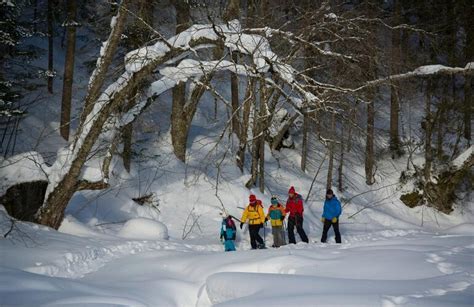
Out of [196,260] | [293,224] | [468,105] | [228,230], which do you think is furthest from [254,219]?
→ [468,105]

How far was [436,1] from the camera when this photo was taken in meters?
21.2

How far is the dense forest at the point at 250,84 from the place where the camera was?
8.20 m

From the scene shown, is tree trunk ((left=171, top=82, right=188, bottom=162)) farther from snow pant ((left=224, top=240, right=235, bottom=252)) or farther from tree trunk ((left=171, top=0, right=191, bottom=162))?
snow pant ((left=224, top=240, right=235, bottom=252))

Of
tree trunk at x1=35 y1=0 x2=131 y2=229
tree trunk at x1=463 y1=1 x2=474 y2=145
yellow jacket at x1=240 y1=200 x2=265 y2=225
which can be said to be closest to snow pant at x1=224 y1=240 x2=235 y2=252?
yellow jacket at x1=240 y1=200 x2=265 y2=225

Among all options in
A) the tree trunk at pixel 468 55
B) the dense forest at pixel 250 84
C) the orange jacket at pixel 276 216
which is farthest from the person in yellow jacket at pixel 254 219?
the tree trunk at pixel 468 55

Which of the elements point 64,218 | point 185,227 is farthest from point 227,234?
point 64,218

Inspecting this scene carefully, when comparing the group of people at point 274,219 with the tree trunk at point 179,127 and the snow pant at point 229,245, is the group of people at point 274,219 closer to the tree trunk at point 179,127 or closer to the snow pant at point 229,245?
the snow pant at point 229,245

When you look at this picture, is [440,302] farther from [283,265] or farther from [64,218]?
[64,218]

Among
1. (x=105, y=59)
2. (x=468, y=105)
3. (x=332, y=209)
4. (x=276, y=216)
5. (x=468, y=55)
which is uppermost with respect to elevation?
(x=468, y=55)

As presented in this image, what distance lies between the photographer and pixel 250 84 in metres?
7.05

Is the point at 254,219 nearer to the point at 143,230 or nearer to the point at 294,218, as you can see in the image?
the point at 294,218

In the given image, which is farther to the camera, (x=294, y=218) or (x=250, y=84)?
(x=294, y=218)

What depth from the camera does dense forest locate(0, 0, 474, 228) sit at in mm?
8195

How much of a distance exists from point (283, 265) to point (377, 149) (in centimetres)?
1788
